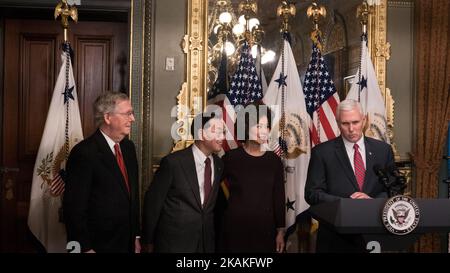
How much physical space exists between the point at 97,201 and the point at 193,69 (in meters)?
2.22

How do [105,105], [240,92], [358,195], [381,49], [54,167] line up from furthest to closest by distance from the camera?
[381,49] < [240,92] < [54,167] < [105,105] < [358,195]

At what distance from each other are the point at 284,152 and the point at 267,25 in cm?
132

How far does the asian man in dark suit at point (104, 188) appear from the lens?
2668 mm

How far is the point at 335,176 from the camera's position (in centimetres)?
292

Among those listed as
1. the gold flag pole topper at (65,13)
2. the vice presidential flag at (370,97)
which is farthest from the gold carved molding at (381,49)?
the gold flag pole topper at (65,13)

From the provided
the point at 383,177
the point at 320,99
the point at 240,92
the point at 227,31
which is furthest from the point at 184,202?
the point at 227,31

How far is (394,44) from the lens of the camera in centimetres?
505

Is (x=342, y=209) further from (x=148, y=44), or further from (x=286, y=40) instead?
(x=148, y=44)

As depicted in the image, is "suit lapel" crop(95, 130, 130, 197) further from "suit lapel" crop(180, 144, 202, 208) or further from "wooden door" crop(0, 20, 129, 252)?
"wooden door" crop(0, 20, 129, 252)

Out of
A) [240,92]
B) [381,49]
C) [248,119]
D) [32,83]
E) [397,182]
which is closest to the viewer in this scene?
[397,182]

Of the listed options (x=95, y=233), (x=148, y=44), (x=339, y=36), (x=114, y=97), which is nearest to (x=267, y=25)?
(x=339, y=36)

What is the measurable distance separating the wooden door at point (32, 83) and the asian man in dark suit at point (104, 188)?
198cm

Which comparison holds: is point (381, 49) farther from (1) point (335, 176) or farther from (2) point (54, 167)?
(2) point (54, 167)

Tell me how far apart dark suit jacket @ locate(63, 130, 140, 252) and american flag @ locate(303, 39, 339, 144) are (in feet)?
7.20
